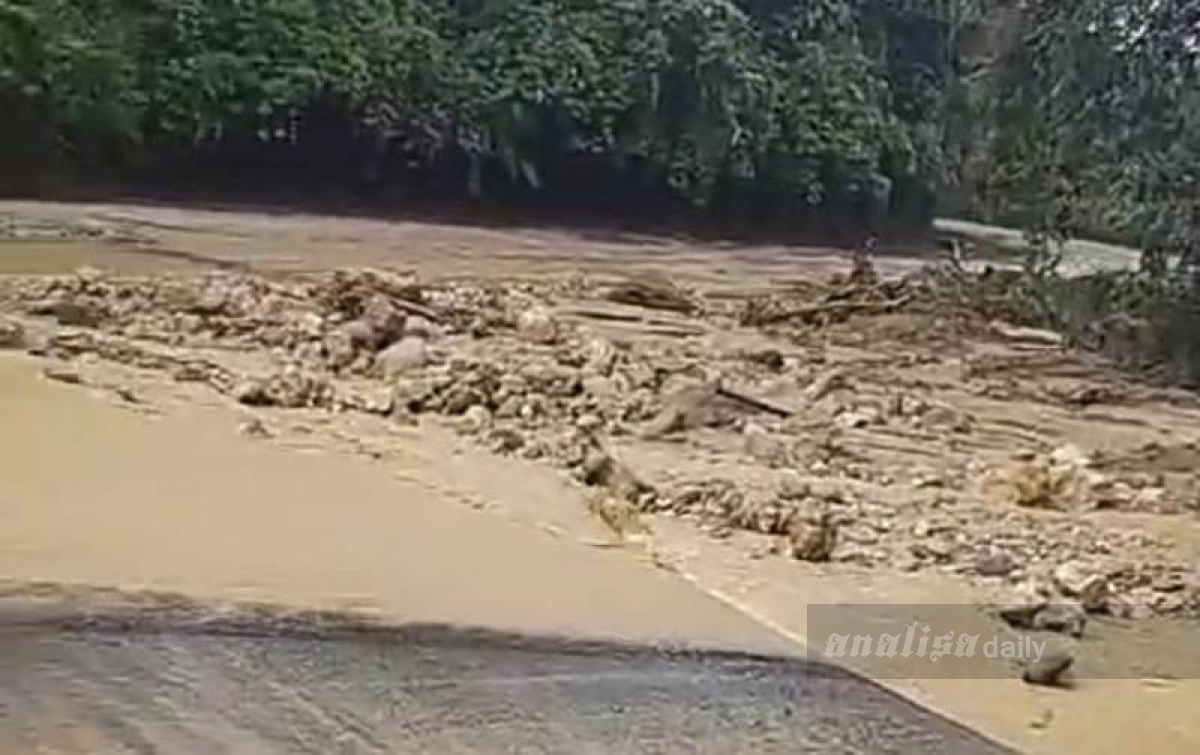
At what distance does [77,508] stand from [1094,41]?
10.3 meters

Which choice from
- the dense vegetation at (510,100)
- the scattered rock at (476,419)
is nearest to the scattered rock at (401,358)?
the scattered rock at (476,419)

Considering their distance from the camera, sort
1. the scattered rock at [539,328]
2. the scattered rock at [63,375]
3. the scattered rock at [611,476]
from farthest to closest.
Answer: the scattered rock at [539,328] → the scattered rock at [63,375] → the scattered rock at [611,476]

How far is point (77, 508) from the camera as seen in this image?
9.48 m

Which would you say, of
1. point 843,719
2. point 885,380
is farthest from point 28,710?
point 885,380

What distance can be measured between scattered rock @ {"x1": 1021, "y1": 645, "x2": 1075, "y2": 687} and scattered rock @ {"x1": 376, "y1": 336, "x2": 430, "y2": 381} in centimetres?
747

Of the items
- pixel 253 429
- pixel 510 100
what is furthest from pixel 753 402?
pixel 510 100

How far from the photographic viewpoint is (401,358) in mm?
15164

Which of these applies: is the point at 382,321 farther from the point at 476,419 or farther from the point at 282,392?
the point at 476,419

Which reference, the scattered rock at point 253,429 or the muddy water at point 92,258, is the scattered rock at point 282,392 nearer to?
the scattered rock at point 253,429

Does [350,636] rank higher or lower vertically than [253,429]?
higher

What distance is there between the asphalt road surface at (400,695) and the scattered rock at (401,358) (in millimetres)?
7246

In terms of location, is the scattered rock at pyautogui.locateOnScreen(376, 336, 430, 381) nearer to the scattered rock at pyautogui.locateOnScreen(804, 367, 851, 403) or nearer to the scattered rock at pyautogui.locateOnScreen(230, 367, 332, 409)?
the scattered rock at pyautogui.locateOnScreen(230, 367, 332, 409)

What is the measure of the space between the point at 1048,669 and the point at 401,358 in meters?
8.09

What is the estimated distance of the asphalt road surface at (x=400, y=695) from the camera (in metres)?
6.16
